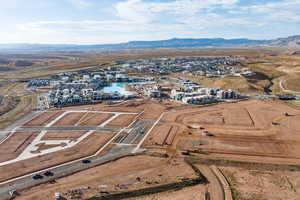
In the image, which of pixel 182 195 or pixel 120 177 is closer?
pixel 182 195

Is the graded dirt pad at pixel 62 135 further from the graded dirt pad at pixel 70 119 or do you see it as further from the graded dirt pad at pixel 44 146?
the graded dirt pad at pixel 70 119

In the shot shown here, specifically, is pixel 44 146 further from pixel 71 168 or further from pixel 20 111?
pixel 20 111

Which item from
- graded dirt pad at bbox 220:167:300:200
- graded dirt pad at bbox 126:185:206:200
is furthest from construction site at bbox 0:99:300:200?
graded dirt pad at bbox 220:167:300:200

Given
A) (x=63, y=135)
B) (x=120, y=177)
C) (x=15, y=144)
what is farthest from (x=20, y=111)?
(x=120, y=177)

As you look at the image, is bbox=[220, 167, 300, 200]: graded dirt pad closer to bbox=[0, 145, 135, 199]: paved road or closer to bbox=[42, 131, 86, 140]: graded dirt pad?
bbox=[0, 145, 135, 199]: paved road

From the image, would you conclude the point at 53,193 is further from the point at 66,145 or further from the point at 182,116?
the point at 182,116
